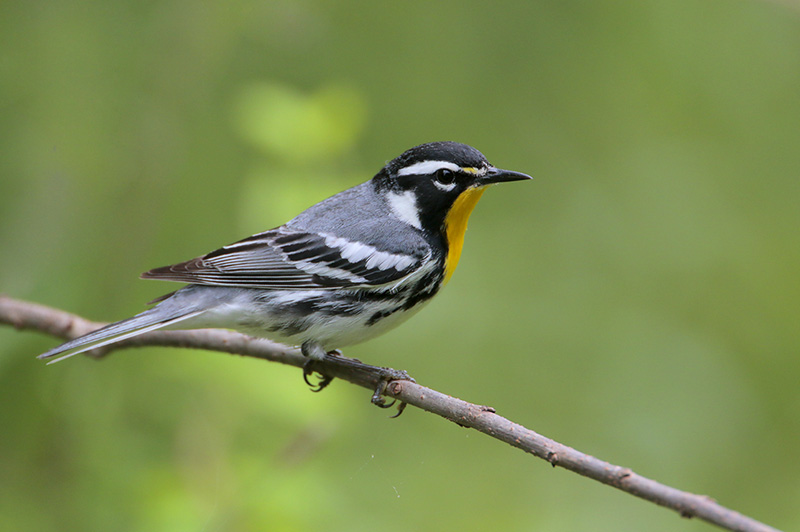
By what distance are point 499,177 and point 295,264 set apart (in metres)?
1.15

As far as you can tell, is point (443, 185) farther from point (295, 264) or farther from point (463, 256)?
point (463, 256)

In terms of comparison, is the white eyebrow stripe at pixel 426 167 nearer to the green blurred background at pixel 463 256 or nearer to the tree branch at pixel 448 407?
the green blurred background at pixel 463 256

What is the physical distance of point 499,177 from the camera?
3.81 meters

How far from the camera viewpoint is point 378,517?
4.06m

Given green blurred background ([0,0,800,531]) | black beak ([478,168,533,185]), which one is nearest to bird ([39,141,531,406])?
black beak ([478,168,533,185])

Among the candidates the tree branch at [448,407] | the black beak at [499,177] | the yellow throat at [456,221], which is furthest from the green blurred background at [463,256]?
the black beak at [499,177]

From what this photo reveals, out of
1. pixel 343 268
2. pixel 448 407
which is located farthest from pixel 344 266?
pixel 448 407

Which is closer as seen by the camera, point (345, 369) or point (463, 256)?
point (345, 369)

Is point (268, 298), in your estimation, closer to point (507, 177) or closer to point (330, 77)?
point (507, 177)

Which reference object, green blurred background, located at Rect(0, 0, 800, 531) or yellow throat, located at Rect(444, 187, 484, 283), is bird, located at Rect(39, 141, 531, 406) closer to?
yellow throat, located at Rect(444, 187, 484, 283)

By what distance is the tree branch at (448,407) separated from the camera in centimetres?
189

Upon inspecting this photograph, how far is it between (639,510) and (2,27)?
15.2 ft

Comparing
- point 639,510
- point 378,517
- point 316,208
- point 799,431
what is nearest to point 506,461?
point 639,510

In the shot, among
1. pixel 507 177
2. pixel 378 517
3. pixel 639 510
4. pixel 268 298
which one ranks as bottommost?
pixel 378 517
